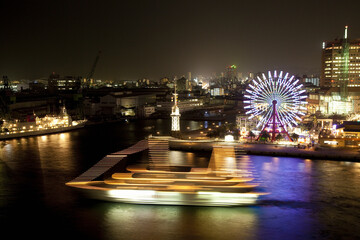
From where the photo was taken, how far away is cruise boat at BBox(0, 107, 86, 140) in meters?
11.8

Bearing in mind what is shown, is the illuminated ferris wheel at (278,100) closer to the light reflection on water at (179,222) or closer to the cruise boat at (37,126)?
the light reflection on water at (179,222)

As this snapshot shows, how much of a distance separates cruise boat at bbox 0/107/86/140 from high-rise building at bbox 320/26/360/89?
14.4 metres

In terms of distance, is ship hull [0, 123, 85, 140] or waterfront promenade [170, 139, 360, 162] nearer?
waterfront promenade [170, 139, 360, 162]

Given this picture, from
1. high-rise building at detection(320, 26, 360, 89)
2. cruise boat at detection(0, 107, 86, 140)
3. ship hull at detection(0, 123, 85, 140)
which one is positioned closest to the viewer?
ship hull at detection(0, 123, 85, 140)

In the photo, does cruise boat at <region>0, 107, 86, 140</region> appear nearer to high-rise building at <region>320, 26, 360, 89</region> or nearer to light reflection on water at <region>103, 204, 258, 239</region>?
light reflection on water at <region>103, 204, 258, 239</region>

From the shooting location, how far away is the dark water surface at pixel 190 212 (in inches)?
161

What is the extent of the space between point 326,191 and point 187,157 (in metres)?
3.48

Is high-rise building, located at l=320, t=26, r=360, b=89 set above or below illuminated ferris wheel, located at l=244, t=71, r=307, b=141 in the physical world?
above

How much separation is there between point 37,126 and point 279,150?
8.43m

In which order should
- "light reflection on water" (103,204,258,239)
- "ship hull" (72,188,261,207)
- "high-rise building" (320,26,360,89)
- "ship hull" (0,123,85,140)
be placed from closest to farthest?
"light reflection on water" (103,204,258,239) → "ship hull" (72,188,261,207) → "ship hull" (0,123,85,140) → "high-rise building" (320,26,360,89)

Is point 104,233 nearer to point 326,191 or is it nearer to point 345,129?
point 326,191

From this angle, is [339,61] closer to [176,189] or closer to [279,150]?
[279,150]

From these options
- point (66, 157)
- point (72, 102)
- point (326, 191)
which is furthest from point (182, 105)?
point (326, 191)

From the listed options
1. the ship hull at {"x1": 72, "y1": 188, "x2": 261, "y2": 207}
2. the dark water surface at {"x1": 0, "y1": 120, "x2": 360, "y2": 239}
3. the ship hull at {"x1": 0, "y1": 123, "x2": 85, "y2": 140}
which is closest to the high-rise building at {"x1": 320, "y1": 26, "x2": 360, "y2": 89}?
the ship hull at {"x1": 0, "y1": 123, "x2": 85, "y2": 140}
